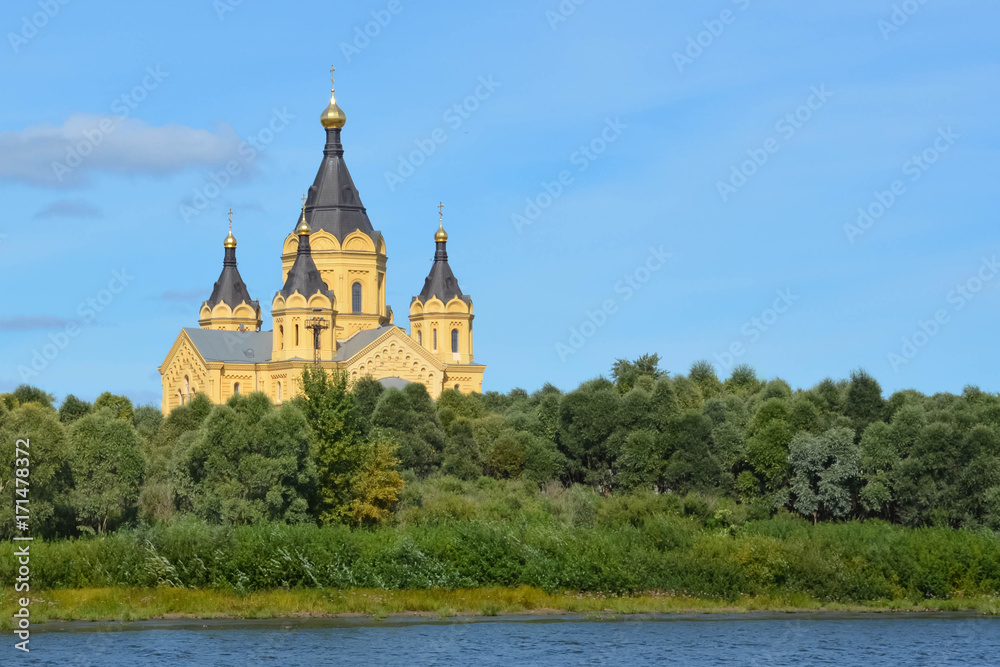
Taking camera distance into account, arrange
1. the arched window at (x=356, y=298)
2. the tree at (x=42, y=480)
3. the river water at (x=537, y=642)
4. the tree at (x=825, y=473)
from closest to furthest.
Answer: the river water at (x=537, y=642) < the tree at (x=42, y=480) < the tree at (x=825, y=473) < the arched window at (x=356, y=298)

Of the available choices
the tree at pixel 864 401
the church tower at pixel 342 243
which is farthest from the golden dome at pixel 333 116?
the tree at pixel 864 401

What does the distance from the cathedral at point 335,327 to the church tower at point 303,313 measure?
61 mm

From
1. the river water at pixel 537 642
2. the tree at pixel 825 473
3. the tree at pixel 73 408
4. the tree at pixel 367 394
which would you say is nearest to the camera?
the river water at pixel 537 642

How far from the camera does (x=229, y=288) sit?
111 m

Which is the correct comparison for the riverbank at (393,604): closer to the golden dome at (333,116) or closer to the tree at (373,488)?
the tree at (373,488)

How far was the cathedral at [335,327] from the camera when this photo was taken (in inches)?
3836

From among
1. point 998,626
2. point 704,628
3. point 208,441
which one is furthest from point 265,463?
point 998,626

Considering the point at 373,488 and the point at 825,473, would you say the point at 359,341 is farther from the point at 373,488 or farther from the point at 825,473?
Result: the point at 373,488

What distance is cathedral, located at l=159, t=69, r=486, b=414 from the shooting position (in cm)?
9744

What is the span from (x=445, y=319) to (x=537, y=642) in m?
70.6

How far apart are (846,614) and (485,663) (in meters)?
11.2

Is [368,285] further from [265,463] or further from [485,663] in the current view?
[485,663]

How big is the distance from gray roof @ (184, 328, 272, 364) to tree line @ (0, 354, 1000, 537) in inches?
1059

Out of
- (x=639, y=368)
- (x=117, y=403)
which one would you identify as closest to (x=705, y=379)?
(x=639, y=368)
